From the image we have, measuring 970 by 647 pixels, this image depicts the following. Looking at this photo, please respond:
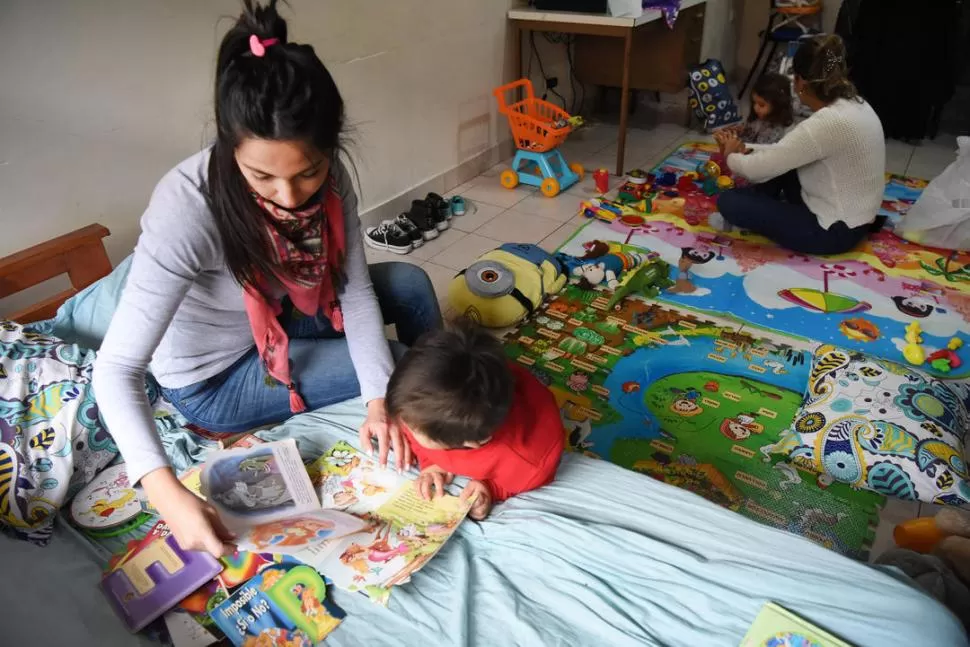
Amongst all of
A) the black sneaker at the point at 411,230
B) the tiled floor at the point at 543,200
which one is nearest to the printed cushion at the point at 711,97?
the tiled floor at the point at 543,200

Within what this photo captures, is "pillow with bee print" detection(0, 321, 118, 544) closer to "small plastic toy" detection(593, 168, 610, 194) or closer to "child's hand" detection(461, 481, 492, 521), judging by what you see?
"child's hand" detection(461, 481, 492, 521)

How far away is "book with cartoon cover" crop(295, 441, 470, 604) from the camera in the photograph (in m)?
0.99

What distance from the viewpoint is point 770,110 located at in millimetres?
2711

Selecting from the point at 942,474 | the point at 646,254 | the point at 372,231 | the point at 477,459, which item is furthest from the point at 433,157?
the point at 942,474

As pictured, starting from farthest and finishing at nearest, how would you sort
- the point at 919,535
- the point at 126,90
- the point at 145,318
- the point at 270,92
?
the point at 126,90
the point at 919,535
the point at 145,318
the point at 270,92

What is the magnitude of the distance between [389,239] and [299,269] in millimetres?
1303

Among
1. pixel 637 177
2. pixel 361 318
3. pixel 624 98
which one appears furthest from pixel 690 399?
pixel 624 98

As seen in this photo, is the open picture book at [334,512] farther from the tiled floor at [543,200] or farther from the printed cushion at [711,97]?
the printed cushion at [711,97]

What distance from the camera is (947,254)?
234cm

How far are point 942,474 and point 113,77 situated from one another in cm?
207

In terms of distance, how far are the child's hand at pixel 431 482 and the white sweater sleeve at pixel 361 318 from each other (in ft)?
0.54

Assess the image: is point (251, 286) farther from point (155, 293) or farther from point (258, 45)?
point (258, 45)

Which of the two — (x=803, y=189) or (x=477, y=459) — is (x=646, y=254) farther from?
(x=477, y=459)

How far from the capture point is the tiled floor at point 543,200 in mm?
2400
